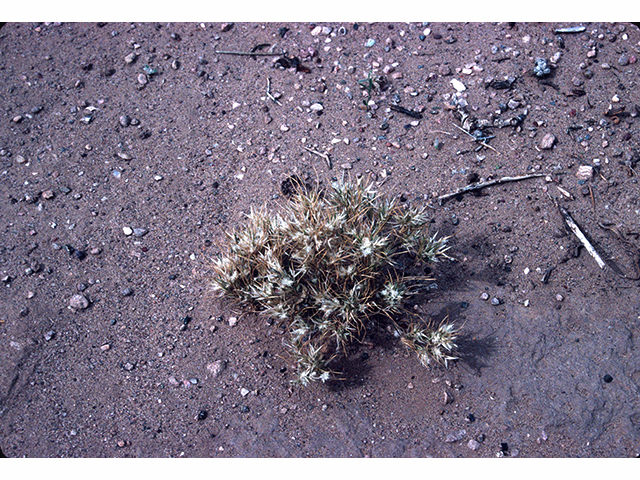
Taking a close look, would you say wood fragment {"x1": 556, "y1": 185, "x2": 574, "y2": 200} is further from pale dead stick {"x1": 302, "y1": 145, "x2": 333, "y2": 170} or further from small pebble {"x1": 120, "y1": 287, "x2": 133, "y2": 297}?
small pebble {"x1": 120, "y1": 287, "x2": 133, "y2": 297}

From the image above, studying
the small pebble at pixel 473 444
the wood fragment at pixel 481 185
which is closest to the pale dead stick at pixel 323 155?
the wood fragment at pixel 481 185

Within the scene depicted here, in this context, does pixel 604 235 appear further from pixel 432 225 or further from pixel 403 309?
pixel 403 309

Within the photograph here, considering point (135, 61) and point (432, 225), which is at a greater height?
point (135, 61)

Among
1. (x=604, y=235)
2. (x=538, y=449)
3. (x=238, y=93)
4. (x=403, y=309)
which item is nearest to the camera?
(x=538, y=449)

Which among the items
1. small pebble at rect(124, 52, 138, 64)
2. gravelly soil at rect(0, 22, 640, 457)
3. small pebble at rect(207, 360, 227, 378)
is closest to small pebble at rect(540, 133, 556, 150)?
gravelly soil at rect(0, 22, 640, 457)

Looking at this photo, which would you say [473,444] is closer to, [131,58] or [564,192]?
[564,192]

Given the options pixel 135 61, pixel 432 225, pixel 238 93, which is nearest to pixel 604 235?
pixel 432 225
